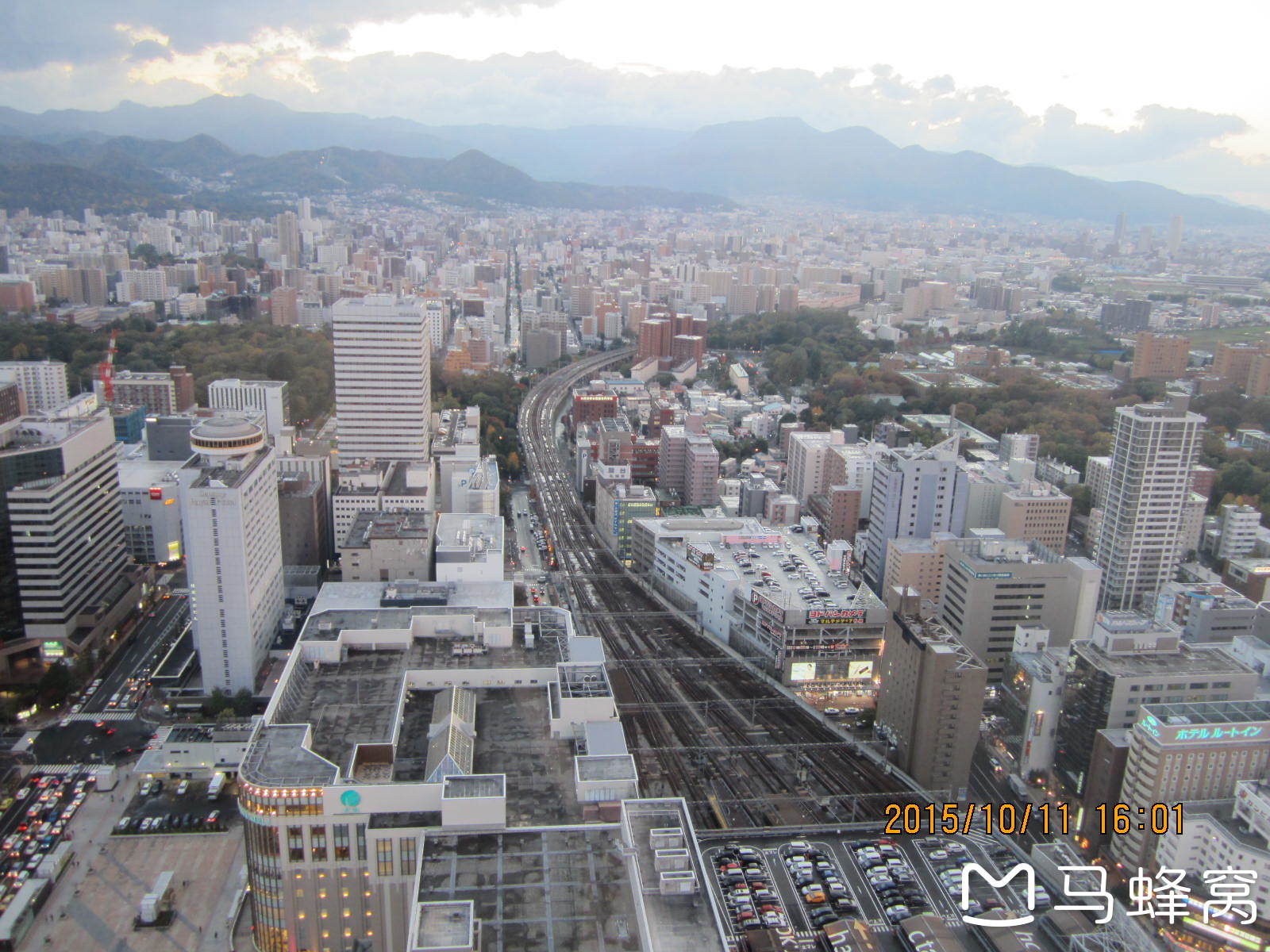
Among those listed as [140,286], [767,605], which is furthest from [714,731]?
[140,286]

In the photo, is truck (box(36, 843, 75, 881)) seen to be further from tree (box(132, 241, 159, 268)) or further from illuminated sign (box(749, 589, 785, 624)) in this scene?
tree (box(132, 241, 159, 268))

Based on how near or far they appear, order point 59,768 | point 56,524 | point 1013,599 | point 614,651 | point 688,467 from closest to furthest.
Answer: point 59,768 → point 56,524 → point 1013,599 → point 614,651 → point 688,467

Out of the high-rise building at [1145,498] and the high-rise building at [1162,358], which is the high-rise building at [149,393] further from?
the high-rise building at [1162,358]

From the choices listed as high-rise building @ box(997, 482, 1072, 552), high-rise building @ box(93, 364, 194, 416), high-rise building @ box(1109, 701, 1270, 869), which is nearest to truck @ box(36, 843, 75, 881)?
high-rise building @ box(1109, 701, 1270, 869)

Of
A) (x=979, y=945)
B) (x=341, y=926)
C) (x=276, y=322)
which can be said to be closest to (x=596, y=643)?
(x=341, y=926)

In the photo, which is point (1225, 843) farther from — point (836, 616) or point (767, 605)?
point (767, 605)
